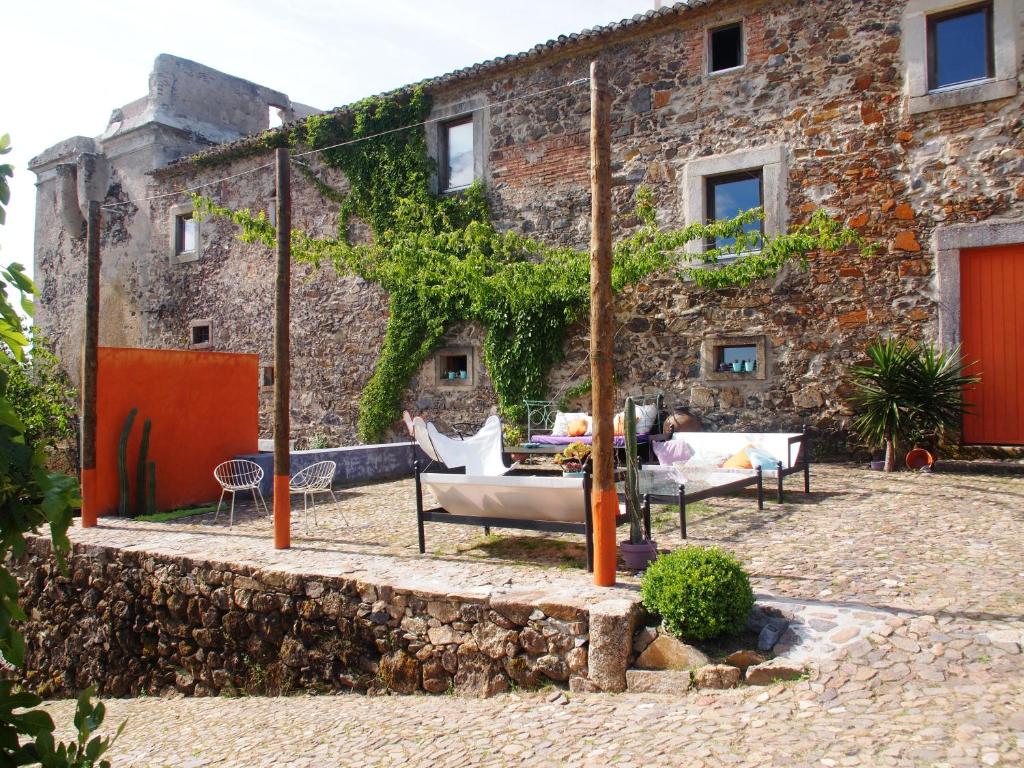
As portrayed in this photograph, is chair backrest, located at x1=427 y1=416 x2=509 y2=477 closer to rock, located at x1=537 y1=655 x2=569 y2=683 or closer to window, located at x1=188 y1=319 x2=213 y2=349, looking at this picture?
rock, located at x1=537 y1=655 x2=569 y2=683

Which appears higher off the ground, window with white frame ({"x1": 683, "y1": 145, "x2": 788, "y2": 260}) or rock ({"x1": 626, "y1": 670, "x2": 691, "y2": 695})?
window with white frame ({"x1": 683, "y1": 145, "x2": 788, "y2": 260})

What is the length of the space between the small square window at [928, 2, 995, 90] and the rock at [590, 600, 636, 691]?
788cm

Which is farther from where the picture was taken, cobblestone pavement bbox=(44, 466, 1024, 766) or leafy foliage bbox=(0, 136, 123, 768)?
cobblestone pavement bbox=(44, 466, 1024, 766)

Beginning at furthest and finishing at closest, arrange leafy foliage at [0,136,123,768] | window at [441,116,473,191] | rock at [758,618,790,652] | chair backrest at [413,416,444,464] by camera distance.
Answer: window at [441,116,473,191] → chair backrest at [413,416,444,464] → rock at [758,618,790,652] → leafy foliage at [0,136,123,768]

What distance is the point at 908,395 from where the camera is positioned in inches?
316

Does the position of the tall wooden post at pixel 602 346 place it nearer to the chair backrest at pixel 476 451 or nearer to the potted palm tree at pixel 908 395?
the chair backrest at pixel 476 451

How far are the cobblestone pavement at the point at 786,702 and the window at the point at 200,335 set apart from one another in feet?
34.0

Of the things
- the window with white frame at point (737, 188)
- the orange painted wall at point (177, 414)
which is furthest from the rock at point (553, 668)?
the window with white frame at point (737, 188)

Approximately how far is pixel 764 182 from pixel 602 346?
20.4 feet

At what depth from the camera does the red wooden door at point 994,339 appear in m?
8.33

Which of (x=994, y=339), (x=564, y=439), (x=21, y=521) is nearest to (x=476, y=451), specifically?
(x=564, y=439)

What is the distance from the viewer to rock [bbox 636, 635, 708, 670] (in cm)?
350

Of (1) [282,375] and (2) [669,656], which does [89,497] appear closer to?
(1) [282,375]

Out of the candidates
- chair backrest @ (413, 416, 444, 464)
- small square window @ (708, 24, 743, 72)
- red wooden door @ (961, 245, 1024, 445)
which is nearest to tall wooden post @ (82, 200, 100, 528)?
chair backrest @ (413, 416, 444, 464)
